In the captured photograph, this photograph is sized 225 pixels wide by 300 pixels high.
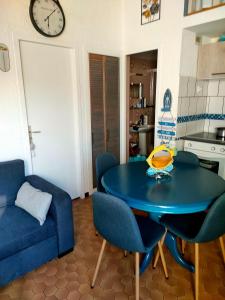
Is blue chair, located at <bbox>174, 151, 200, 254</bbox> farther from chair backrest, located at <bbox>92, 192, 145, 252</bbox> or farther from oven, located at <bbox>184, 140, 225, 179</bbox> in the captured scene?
chair backrest, located at <bbox>92, 192, 145, 252</bbox>

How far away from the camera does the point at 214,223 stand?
1.42 metres

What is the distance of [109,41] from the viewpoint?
308 centimetres

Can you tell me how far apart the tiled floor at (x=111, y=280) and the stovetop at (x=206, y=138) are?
126 cm

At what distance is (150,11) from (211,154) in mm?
2032

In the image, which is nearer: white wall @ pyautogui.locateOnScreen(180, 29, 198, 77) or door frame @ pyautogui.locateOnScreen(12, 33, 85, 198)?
door frame @ pyautogui.locateOnScreen(12, 33, 85, 198)

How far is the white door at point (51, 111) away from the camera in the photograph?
96.8 inches

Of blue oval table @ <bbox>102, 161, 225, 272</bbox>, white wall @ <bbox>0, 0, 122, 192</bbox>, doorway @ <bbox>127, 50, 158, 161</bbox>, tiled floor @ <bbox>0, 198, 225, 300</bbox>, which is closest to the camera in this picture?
blue oval table @ <bbox>102, 161, 225, 272</bbox>

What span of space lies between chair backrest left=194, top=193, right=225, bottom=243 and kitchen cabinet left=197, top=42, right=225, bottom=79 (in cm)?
200

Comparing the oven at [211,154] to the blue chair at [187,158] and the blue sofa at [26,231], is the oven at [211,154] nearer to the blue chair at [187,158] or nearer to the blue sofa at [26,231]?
the blue chair at [187,158]

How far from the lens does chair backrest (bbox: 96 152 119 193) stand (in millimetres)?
2223

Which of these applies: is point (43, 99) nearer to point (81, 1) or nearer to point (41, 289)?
point (81, 1)

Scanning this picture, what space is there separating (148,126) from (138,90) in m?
0.67

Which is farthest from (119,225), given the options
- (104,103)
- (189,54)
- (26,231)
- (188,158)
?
(189,54)

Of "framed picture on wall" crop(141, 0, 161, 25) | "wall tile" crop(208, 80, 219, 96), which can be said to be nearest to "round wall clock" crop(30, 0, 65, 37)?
"framed picture on wall" crop(141, 0, 161, 25)
